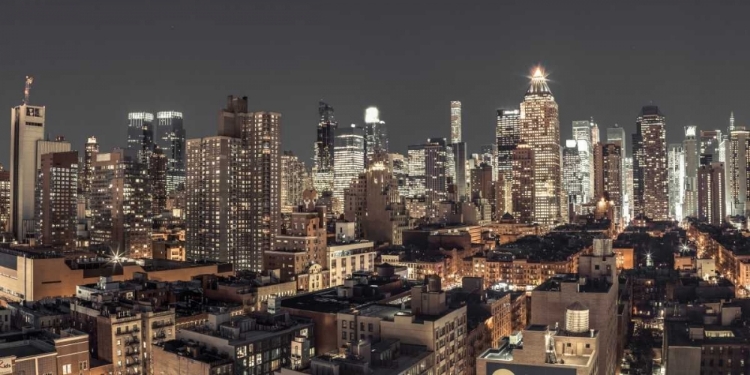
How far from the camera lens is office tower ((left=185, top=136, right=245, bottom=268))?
189250mm

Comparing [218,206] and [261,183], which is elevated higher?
[261,183]

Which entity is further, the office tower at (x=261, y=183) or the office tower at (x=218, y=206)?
the office tower at (x=261, y=183)

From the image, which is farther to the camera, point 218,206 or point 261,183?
point 261,183

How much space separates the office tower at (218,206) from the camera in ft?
621

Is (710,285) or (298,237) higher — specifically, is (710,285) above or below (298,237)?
below

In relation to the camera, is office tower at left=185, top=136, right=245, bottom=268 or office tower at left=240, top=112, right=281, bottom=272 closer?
office tower at left=185, top=136, right=245, bottom=268

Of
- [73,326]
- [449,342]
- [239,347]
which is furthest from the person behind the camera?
[73,326]

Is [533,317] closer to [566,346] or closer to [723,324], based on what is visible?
[566,346]

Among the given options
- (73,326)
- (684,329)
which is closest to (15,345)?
(73,326)

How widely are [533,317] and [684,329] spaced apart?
26.3 m

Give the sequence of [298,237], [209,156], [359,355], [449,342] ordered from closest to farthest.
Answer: [359,355] < [449,342] < [298,237] < [209,156]

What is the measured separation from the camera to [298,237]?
132125mm

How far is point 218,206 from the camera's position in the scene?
192 metres

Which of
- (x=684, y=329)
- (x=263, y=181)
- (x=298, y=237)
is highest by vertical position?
→ (x=263, y=181)
